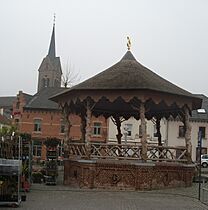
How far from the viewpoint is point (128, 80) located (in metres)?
22.8

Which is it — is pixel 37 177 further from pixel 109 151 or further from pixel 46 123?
pixel 46 123

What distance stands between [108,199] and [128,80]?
23.3ft

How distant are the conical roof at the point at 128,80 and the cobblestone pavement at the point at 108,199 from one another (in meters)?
5.01

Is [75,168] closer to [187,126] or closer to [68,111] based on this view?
[68,111]

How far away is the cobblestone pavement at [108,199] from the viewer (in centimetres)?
1541

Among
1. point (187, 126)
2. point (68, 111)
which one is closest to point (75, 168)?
point (68, 111)

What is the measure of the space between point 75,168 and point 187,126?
21.4 ft

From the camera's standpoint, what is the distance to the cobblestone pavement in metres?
15.4

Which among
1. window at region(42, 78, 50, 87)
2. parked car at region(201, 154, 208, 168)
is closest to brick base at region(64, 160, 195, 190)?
parked car at region(201, 154, 208, 168)

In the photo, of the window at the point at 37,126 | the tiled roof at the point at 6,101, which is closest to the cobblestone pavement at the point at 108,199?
the window at the point at 37,126

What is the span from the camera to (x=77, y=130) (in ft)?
205

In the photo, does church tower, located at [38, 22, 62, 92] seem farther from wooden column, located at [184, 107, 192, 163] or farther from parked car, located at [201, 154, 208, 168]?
wooden column, located at [184, 107, 192, 163]

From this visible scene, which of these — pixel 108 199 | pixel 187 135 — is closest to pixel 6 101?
pixel 187 135

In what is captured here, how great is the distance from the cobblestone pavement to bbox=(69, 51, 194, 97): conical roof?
501cm
